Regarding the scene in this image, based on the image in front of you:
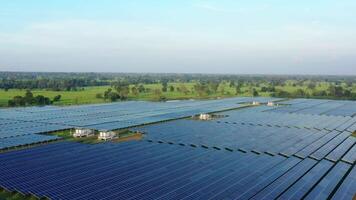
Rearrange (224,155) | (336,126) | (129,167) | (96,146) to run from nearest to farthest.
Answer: (129,167) → (224,155) → (96,146) → (336,126)

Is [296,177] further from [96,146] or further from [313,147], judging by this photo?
[96,146]

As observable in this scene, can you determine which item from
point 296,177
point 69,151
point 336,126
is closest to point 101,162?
point 69,151

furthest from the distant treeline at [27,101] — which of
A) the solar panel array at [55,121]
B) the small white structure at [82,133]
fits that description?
the small white structure at [82,133]

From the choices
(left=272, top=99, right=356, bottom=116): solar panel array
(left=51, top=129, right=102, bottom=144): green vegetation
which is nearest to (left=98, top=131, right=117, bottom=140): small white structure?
(left=51, top=129, right=102, bottom=144): green vegetation

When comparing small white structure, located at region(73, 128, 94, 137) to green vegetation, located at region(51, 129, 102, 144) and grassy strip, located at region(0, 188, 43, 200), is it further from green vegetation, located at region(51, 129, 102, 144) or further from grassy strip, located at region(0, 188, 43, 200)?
grassy strip, located at region(0, 188, 43, 200)

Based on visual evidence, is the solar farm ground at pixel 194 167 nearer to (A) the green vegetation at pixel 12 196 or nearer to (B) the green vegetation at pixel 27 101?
(A) the green vegetation at pixel 12 196

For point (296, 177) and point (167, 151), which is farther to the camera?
point (167, 151)

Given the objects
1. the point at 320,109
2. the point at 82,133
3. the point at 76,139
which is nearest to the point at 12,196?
the point at 76,139

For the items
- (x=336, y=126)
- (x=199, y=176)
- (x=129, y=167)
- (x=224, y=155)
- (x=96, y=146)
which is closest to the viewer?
(x=199, y=176)
